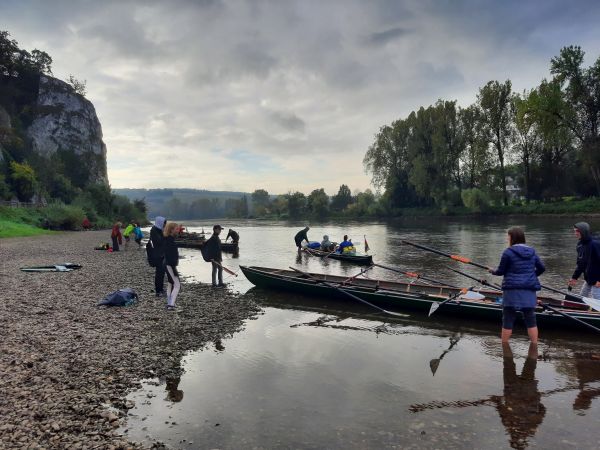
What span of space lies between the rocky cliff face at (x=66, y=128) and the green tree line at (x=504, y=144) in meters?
72.1

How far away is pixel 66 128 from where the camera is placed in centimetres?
9594

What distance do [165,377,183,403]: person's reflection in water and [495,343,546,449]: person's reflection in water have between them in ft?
18.7

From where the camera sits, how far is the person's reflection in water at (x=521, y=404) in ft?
20.8

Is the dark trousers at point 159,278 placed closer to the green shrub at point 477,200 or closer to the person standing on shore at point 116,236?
the person standing on shore at point 116,236

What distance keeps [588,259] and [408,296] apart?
519 cm

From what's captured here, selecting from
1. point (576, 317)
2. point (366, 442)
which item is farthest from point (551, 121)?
point (366, 442)

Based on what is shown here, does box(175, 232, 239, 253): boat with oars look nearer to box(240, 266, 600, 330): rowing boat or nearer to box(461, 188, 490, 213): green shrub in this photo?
box(240, 266, 600, 330): rowing boat

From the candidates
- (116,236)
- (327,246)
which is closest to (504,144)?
(327,246)

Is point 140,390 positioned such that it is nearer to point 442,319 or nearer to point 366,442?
point 366,442

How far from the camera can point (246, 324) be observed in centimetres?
1229

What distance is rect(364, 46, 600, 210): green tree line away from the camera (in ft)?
187

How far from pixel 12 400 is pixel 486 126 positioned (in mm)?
76515

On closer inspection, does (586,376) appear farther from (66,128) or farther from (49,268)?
(66,128)

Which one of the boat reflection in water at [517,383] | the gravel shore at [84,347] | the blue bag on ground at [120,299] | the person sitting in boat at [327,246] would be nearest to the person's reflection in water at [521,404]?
the boat reflection in water at [517,383]
